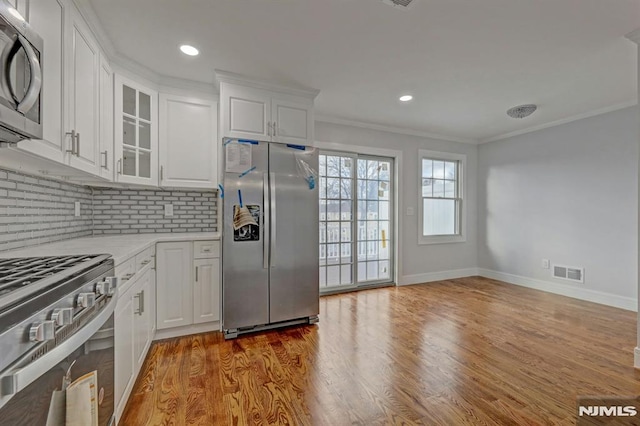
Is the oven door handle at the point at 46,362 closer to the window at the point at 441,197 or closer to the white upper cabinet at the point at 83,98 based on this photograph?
the white upper cabinet at the point at 83,98

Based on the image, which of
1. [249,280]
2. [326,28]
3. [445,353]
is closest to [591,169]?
[445,353]

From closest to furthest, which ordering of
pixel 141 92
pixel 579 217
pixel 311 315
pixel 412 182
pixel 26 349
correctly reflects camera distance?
pixel 26 349, pixel 141 92, pixel 311 315, pixel 579 217, pixel 412 182

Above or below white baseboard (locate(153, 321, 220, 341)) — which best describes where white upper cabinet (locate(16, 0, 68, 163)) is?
above

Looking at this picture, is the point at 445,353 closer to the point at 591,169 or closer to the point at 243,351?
the point at 243,351

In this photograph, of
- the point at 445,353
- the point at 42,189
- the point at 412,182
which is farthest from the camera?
the point at 412,182

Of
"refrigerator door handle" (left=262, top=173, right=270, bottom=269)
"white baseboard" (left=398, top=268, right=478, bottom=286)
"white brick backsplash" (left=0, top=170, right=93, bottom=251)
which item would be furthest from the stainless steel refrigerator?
"white baseboard" (left=398, top=268, right=478, bottom=286)

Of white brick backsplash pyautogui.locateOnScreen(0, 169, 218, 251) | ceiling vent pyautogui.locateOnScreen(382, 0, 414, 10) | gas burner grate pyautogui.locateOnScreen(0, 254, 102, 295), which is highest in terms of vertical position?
ceiling vent pyautogui.locateOnScreen(382, 0, 414, 10)

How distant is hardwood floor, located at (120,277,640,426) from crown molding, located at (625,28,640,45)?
2.42 metres

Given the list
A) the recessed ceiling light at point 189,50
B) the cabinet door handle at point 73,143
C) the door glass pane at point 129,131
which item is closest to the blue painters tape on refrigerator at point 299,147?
the recessed ceiling light at point 189,50

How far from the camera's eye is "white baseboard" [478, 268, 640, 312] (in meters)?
3.46

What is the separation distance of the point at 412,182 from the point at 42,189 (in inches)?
171

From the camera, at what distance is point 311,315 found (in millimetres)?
3002

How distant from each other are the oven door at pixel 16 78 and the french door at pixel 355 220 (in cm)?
316

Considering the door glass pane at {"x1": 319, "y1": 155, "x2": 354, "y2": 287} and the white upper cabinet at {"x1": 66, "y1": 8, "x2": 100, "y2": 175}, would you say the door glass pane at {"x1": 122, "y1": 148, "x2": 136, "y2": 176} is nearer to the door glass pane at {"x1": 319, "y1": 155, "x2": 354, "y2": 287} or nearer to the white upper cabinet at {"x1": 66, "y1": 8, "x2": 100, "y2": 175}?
the white upper cabinet at {"x1": 66, "y1": 8, "x2": 100, "y2": 175}
